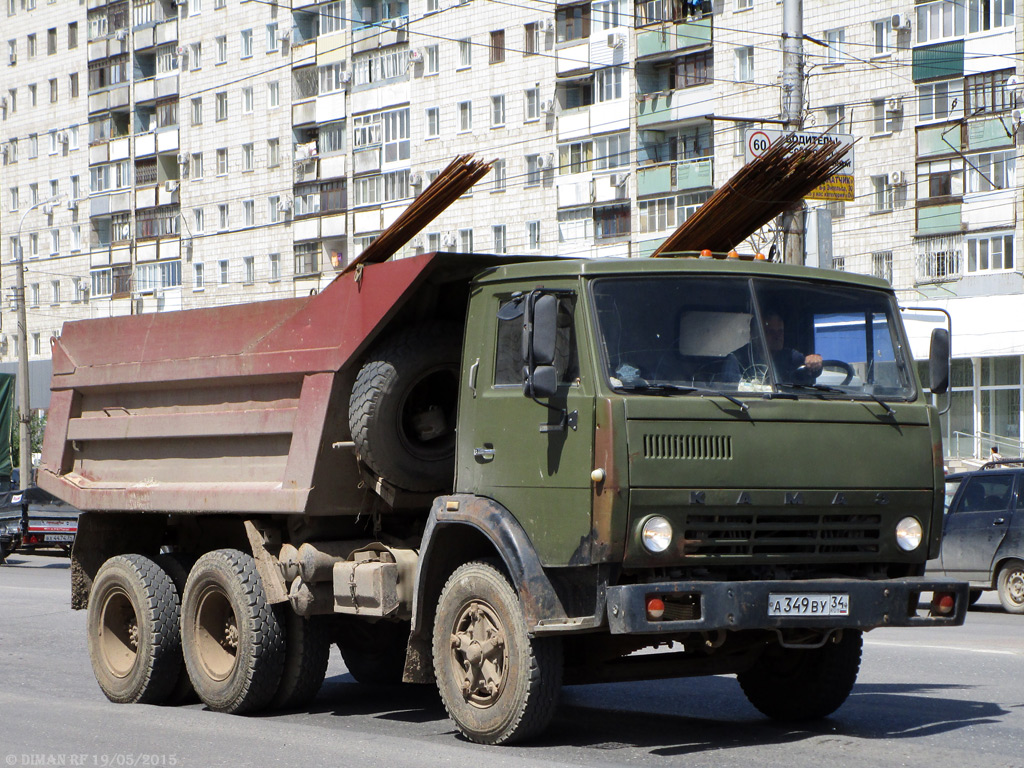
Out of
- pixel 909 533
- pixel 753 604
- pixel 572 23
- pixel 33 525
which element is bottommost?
pixel 33 525

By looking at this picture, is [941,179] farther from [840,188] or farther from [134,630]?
[134,630]

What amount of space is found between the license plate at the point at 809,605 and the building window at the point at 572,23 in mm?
46665

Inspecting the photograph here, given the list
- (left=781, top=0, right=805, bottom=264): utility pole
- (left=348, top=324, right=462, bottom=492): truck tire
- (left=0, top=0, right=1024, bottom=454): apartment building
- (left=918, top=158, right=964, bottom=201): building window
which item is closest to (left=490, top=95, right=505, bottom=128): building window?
(left=0, top=0, right=1024, bottom=454): apartment building

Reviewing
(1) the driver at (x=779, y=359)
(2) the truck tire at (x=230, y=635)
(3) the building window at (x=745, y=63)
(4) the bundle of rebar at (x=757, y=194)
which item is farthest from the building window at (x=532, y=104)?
(1) the driver at (x=779, y=359)

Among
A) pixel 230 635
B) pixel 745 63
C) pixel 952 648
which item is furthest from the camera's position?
pixel 745 63

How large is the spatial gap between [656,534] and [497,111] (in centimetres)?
4933

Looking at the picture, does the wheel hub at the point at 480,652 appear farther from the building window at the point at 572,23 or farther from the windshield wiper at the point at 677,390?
the building window at the point at 572,23

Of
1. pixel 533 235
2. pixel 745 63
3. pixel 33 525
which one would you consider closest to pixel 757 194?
pixel 33 525

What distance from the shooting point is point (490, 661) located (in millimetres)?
8070

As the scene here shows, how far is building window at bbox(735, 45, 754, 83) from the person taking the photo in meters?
48.8

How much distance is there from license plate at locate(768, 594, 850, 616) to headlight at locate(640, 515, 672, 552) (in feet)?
1.83

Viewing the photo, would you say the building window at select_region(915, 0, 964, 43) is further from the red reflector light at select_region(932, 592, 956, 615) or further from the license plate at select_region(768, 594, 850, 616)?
the license plate at select_region(768, 594, 850, 616)

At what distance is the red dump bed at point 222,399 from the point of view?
29.9ft

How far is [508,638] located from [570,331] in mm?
1536
